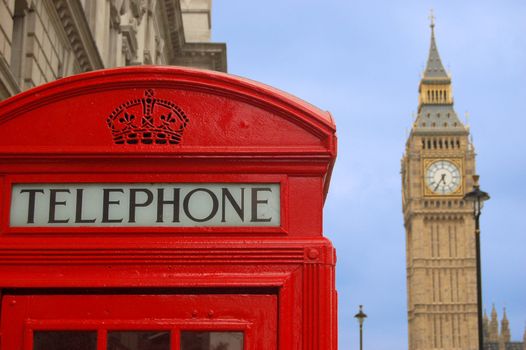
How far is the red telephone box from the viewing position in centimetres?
307

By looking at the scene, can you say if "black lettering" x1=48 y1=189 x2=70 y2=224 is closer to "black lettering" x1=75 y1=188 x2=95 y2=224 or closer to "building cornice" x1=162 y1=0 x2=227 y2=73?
"black lettering" x1=75 y1=188 x2=95 y2=224

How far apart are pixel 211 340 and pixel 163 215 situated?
0.41m

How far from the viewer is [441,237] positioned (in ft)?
376

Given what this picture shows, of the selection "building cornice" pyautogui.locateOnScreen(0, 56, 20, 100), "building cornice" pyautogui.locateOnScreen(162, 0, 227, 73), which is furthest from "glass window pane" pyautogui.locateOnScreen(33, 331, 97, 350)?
"building cornice" pyautogui.locateOnScreen(162, 0, 227, 73)

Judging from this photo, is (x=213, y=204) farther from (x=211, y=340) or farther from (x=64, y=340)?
(x=64, y=340)

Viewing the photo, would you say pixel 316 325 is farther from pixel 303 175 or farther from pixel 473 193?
pixel 473 193

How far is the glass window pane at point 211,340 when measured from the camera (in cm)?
302

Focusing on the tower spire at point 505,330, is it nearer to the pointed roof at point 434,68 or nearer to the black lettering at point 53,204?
the pointed roof at point 434,68

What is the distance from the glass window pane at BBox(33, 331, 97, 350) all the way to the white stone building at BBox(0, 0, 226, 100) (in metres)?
9.25

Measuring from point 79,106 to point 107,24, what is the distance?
17338 mm

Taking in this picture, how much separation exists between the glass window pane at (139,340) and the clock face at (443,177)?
369 feet

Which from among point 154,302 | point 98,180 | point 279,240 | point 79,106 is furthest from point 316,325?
point 79,106

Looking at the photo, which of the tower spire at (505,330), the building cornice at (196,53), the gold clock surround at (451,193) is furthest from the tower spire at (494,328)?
the building cornice at (196,53)

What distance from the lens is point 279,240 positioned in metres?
3.15
